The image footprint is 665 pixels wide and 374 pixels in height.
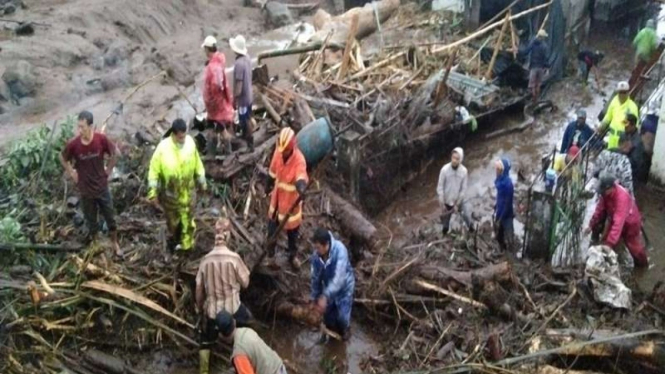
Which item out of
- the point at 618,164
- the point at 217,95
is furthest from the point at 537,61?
the point at 217,95

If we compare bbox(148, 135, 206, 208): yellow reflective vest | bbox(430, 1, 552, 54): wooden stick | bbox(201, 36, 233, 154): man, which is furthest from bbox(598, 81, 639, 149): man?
bbox(148, 135, 206, 208): yellow reflective vest

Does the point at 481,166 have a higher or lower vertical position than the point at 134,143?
lower

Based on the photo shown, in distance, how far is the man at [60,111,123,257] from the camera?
7898 mm

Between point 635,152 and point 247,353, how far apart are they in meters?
8.37

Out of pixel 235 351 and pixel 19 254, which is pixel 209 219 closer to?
pixel 19 254

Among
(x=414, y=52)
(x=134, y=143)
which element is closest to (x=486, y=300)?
(x=134, y=143)

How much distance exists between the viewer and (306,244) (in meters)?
9.33

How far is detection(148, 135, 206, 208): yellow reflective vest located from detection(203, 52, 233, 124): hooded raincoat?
2308 mm

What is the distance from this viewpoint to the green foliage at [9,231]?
8164mm

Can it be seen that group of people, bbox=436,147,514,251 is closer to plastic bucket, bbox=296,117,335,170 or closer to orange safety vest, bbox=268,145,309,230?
plastic bucket, bbox=296,117,335,170

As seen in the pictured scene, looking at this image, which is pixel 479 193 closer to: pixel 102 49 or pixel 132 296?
pixel 132 296

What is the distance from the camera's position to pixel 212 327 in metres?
7.24

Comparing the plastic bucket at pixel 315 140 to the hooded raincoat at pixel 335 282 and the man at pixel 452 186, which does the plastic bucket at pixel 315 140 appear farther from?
the hooded raincoat at pixel 335 282

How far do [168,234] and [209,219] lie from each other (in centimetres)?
61
